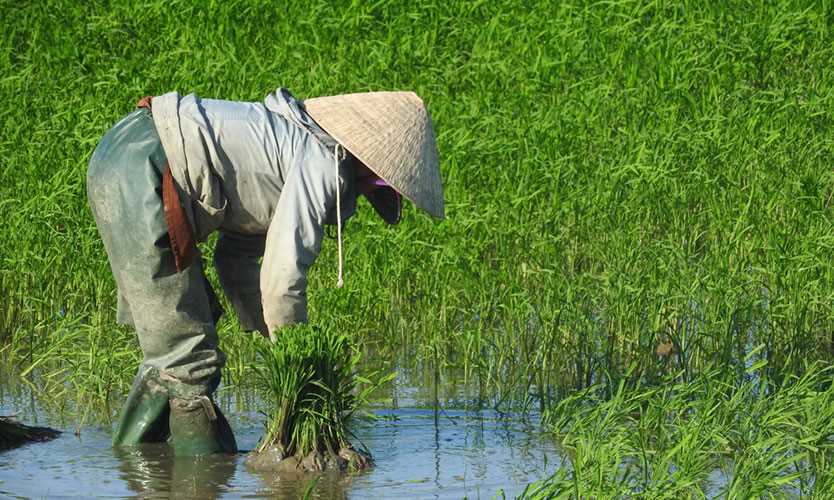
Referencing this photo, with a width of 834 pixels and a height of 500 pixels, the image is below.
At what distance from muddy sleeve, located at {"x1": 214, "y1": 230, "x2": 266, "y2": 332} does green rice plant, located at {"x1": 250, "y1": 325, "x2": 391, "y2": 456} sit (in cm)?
38

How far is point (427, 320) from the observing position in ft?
22.9


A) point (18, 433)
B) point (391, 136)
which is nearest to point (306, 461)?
point (391, 136)

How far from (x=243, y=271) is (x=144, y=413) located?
2.03 feet

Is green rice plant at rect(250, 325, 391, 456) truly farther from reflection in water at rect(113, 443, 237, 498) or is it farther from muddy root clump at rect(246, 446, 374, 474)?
reflection in water at rect(113, 443, 237, 498)

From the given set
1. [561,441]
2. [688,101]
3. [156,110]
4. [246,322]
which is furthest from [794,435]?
[688,101]

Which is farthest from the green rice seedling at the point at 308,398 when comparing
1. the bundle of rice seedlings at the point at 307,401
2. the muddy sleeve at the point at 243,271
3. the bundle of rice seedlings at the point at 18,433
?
the bundle of rice seedlings at the point at 18,433

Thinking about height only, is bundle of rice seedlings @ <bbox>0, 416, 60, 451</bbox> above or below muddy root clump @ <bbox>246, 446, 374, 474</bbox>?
above

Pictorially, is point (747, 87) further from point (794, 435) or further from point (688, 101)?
point (794, 435)

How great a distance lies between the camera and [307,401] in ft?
16.8

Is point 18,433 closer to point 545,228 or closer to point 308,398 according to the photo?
point 308,398

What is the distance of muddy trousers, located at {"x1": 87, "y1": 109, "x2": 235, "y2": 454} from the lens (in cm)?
517

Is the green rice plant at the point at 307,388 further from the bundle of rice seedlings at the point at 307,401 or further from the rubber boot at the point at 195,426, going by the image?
the rubber boot at the point at 195,426

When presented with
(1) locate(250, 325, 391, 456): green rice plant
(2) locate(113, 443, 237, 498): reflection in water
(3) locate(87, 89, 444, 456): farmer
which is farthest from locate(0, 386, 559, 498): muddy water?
(3) locate(87, 89, 444, 456): farmer

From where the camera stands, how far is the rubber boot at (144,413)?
5.46 metres
